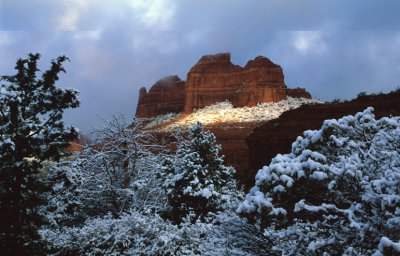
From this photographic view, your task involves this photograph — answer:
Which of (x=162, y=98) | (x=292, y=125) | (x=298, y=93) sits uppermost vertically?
(x=162, y=98)

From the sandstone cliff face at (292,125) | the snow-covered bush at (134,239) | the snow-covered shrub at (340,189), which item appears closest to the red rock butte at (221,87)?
the sandstone cliff face at (292,125)

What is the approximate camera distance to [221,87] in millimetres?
97562

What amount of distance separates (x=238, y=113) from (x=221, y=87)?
20.7 m

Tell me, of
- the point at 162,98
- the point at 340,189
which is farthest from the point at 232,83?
the point at 340,189

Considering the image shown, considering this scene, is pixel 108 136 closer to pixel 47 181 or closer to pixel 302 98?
pixel 47 181

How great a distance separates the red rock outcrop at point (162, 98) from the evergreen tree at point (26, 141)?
100107 mm

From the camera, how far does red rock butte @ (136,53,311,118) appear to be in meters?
87.4

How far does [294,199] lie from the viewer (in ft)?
21.3

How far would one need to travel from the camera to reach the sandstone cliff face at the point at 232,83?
8706 cm

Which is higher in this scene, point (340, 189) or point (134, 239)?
point (340, 189)

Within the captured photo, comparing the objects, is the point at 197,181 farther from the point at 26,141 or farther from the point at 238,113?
the point at 238,113

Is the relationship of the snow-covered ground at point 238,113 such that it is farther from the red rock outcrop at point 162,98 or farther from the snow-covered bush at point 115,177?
the snow-covered bush at point 115,177

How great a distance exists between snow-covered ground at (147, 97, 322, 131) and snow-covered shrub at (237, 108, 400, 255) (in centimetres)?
6011

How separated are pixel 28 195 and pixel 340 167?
27.4ft
